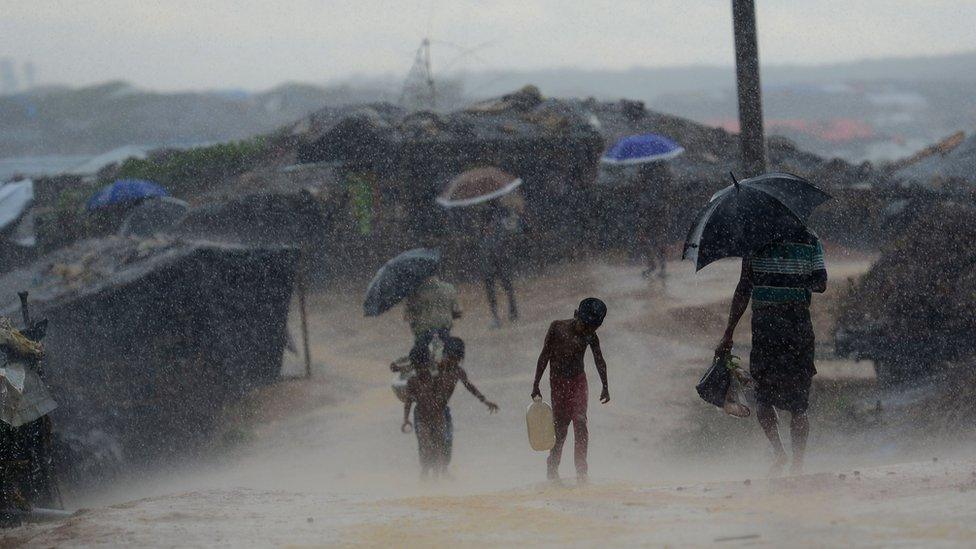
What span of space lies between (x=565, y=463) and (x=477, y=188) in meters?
7.73

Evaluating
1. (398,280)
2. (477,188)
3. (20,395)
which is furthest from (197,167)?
(20,395)

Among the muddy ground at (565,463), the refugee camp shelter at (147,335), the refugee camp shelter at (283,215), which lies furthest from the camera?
the refugee camp shelter at (283,215)

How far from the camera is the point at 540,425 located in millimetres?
7305

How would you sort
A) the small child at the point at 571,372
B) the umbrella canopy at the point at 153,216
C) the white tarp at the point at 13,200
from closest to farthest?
the small child at the point at 571,372, the white tarp at the point at 13,200, the umbrella canopy at the point at 153,216

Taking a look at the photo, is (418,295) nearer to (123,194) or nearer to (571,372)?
(571,372)

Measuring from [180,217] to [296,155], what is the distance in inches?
118

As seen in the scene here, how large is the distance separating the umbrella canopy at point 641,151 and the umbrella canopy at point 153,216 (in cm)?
895

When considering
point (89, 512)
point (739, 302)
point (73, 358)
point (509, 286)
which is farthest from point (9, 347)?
point (509, 286)

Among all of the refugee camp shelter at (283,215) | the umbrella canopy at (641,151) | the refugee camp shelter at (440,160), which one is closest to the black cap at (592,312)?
the umbrella canopy at (641,151)

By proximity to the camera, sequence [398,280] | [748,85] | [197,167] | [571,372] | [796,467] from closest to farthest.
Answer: [796,467], [571,372], [398,280], [748,85], [197,167]

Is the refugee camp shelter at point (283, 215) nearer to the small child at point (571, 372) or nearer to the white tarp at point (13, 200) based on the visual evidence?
the white tarp at point (13, 200)

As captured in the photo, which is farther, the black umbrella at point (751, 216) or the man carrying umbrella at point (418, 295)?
the man carrying umbrella at point (418, 295)

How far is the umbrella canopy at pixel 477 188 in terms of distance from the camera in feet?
54.5

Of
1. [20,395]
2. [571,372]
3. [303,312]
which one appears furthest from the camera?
[303,312]
